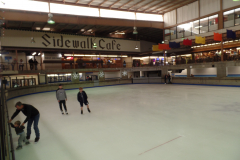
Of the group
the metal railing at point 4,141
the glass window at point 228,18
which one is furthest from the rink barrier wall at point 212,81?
the metal railing at point 4,141

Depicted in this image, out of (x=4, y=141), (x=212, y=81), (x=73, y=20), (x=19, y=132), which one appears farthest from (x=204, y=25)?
(x=4, y=141)

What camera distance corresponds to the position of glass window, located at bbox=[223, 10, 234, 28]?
19.5 metres

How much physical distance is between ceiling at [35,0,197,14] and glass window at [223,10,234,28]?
17.5ft

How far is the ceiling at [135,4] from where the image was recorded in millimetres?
19953

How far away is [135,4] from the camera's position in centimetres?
2155

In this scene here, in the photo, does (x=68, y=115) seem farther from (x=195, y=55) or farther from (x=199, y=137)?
(x=195, y=55)

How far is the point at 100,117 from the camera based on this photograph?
7363 mm

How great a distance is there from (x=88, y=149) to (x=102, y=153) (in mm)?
486

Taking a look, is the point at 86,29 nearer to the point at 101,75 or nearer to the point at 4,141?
the point at 101,75

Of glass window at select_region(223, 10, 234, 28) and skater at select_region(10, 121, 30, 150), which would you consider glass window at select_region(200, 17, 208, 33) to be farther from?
skater at select_region(10, 121, 30, 150)

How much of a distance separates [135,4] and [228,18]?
476 inches

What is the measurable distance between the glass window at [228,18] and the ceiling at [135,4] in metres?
5.33

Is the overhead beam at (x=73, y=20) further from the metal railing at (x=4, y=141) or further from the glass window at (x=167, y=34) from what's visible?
the metal railing at (x=4, y=141)

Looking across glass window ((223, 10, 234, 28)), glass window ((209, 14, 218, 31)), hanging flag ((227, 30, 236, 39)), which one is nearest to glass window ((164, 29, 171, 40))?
glass window ((209, 14, 218, 31))
